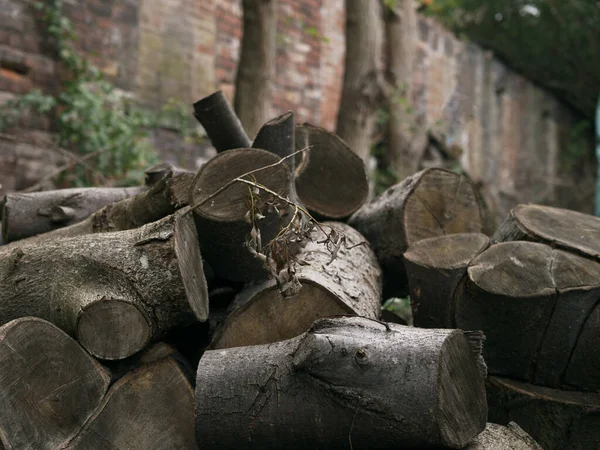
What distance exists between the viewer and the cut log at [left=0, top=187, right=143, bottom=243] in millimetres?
3244

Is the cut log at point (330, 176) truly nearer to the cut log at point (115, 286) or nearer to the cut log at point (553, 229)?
the cut log at point (553, 229)

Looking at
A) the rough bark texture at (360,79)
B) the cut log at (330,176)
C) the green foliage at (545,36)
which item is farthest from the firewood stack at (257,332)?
the green foliage at (545,36)

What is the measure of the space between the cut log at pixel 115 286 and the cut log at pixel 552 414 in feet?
3.57

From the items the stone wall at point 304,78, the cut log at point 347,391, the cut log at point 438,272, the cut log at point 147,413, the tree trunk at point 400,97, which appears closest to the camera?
→ the cut log at point 347,391

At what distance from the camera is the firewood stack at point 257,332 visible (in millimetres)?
2100

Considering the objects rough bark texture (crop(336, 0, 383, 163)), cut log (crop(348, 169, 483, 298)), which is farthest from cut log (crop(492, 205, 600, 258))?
rough bark texture (crop(336, 0, 383, 163))

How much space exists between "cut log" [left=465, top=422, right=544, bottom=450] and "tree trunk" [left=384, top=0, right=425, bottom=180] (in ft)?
18.9

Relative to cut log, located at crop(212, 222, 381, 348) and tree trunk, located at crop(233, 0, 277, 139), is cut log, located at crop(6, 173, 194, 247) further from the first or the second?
tree trunk, located at crop(233, 0, 277, 139)

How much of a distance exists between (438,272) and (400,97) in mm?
5529

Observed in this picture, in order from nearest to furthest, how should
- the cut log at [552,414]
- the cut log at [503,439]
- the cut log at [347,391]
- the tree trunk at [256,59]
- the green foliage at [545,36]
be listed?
the cut log at [347,391], the cut log at [503,439], the cut log at [552,414], the tree trunk at [256,59], the green foliage at [545,36]

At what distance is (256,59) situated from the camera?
5.76 metres

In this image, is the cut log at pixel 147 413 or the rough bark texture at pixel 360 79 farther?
the rough bark texture at pixel 360 79

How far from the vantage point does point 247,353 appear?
2.32 meters

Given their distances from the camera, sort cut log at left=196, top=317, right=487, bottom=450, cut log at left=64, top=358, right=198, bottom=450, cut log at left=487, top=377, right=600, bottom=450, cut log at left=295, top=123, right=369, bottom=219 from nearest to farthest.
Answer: cut log at left=196, top=317, right=487, bottom=450
cut log at left=64, top=358, right=198, bottom=450
cut log at left=487, top=377, right=600, bottom=450
cut log at left=295, top=123, right=369, bottom=219
